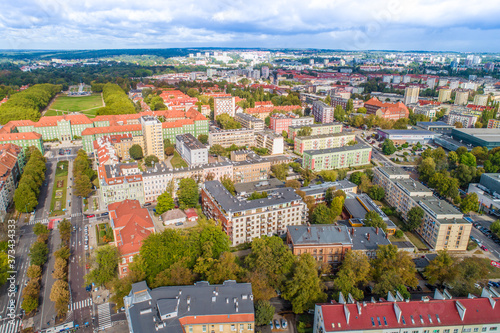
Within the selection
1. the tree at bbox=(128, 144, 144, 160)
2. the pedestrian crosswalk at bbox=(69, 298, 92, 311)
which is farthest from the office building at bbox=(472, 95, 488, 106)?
the pedestrian crosswalk at bbox=(69, 298, 92, 311)

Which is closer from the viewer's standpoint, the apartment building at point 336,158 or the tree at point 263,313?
the tree at point 263,313

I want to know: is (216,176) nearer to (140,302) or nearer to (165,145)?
(165,145)

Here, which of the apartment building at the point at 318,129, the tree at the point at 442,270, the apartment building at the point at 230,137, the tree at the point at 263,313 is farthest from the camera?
the apartment building at the point at 318,129

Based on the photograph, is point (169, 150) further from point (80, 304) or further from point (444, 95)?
point (444, 95)

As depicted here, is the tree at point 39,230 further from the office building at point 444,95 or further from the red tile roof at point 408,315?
the office building at point 444,95

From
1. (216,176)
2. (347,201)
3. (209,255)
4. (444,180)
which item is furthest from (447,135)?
(209,255)

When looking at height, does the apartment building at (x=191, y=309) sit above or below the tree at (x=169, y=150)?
above

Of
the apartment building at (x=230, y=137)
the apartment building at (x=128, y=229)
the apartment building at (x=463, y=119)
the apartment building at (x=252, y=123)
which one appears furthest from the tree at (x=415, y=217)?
the apartment building at (x=463, y=119)
